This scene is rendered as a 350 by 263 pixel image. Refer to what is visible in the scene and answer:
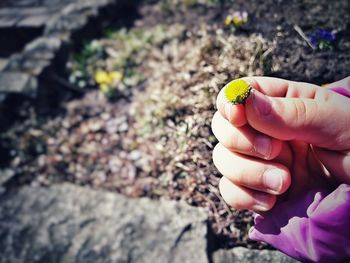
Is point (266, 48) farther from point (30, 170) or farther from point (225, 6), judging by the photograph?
point (30, 170)

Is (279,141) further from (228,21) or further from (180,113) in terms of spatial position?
(228,21)

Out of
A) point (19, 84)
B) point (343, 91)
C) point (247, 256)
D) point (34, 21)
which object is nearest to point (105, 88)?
point (19, 84)

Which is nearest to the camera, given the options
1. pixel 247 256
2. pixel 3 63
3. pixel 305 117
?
pixel 305 117

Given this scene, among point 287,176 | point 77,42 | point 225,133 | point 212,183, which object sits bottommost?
point 212,183

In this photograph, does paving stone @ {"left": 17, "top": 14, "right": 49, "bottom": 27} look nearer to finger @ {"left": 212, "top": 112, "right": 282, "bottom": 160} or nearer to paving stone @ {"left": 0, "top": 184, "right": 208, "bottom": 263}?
paving stone @ {"left": 0, "top": 184, "right": 208, "bottom": 263}

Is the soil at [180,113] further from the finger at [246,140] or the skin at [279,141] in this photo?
the finger at [246,140]

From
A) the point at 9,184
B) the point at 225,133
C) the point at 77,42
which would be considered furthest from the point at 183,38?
the point at 225,133

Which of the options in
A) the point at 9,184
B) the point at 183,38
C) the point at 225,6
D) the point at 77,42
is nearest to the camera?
the point at 9,184
